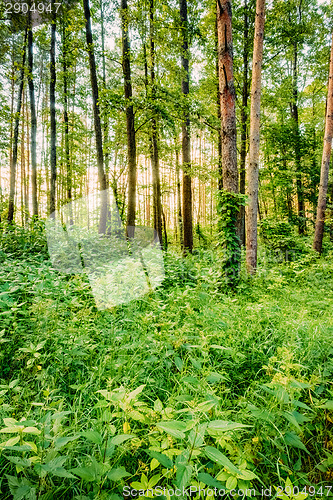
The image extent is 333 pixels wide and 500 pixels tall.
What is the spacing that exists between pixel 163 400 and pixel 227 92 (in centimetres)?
600

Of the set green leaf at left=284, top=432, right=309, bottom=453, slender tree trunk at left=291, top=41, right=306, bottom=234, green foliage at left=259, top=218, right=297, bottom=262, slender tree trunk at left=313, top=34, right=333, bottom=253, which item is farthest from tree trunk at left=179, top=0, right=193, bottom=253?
green leaf at left=284, top=432, right=309, bottom=453

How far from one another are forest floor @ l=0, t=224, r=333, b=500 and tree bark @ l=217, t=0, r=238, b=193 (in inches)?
107

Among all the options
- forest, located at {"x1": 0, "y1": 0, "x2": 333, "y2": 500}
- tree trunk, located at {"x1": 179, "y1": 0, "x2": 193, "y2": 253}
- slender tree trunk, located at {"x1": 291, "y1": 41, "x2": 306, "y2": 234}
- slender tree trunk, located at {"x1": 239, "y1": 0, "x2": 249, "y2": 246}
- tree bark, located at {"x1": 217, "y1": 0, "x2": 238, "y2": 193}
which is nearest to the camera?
forest, located at {"x1": 0, "y1": 0, "x2": 333, "y2": 500}

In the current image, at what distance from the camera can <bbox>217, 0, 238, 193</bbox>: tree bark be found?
5.18 m

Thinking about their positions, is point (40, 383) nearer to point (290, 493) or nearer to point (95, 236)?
point (290, 493)

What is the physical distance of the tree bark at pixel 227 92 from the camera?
5.18 metres

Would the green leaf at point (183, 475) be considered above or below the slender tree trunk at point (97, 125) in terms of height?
below

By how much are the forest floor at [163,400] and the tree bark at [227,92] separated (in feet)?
8.89

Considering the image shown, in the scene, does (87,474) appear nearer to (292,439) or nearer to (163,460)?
(163,460)

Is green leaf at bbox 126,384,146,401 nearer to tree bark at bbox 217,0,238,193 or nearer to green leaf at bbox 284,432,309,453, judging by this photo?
green leaf at bbox 284,432,309,453

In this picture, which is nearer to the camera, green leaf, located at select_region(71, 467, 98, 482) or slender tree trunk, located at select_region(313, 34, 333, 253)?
green leaf, located at select_region(71, 467, 98, 482)

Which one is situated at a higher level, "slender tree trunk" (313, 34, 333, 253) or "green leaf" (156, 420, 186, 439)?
"slender tree trunk" (313, 34, 333, 253)

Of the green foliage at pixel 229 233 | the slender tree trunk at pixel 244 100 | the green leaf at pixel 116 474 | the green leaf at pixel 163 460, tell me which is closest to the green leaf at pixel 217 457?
the green leaf at pixel 163 460

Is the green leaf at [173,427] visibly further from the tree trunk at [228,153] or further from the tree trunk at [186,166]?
the tree trunk at [186,166]
